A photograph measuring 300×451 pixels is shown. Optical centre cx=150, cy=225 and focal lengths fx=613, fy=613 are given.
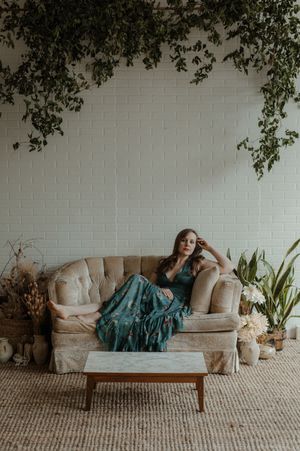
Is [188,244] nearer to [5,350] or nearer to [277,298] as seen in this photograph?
[277,298]

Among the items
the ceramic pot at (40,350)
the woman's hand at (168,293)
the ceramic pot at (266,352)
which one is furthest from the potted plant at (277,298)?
the ceramic pot at (40,350)

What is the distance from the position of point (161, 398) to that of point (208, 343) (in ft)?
2.27

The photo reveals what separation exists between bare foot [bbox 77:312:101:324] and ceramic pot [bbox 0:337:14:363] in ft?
2.36

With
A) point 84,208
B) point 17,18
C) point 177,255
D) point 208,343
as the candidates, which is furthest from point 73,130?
point 208,343

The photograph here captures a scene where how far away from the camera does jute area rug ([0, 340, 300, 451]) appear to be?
3.49m

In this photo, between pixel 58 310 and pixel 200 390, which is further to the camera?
pixel 58 310

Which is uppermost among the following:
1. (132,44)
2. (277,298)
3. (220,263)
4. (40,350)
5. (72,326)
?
(132,44)

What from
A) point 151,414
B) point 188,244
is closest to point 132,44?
point 188,244

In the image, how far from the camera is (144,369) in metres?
3.85

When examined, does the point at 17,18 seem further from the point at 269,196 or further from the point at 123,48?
the point at 269,196

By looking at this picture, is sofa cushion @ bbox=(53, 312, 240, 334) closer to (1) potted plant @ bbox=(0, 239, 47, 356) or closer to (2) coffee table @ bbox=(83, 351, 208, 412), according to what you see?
(1) potted plant @ bbox=(0, 239, 47, 356)

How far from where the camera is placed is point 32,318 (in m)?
5.02

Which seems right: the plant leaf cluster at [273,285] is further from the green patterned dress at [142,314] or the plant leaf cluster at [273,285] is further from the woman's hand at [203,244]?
the green patterned dress at [142,314]

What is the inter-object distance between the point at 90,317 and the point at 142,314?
1.33ft
